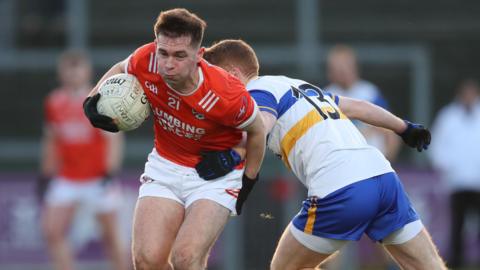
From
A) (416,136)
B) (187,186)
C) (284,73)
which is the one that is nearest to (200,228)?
(187,186)

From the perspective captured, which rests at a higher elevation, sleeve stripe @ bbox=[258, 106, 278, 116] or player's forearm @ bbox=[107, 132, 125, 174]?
sleeve stripe @ bbox=[258, 106, 278, 116]

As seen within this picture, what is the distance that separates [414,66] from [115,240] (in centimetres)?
513

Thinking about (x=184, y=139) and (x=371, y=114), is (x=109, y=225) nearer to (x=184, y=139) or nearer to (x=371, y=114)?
(x=184, y=139)

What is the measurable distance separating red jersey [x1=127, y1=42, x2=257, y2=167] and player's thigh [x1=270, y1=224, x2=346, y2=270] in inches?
27.7

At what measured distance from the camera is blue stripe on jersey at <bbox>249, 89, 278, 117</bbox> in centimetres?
626

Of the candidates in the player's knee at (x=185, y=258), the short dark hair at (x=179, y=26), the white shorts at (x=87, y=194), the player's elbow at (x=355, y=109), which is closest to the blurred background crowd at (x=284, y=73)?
the white shorts at (x=87, y=194)

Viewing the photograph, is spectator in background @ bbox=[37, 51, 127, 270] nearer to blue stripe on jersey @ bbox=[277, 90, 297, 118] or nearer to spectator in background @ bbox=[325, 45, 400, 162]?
spectator in background @ bbox=[325, 45, 400, 162]

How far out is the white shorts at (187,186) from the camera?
6582 millimetres

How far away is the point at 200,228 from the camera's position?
21.0 ft

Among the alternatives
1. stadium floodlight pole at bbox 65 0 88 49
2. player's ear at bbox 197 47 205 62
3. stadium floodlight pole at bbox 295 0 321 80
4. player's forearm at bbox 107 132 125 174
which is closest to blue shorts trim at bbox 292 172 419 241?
player's ear at bbox 197 47 205 62

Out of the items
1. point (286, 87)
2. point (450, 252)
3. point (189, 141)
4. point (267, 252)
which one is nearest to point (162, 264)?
point (189, 141)

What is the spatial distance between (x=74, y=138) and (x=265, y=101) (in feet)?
17.9

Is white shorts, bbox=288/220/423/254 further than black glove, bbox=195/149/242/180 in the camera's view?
No

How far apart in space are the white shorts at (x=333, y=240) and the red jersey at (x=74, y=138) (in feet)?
17.2
